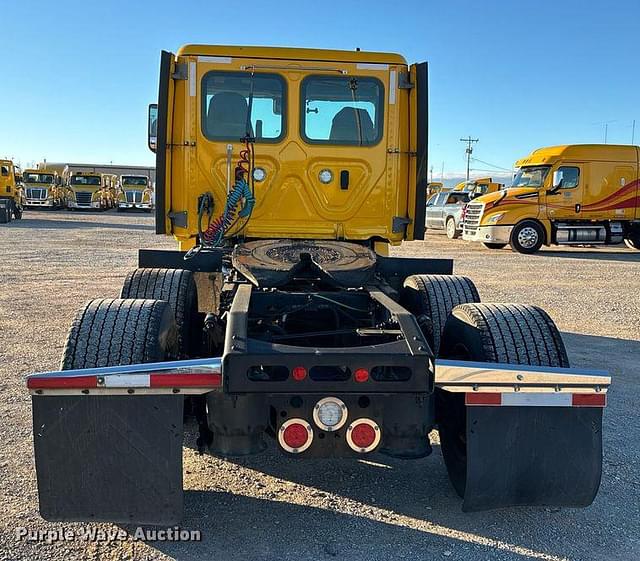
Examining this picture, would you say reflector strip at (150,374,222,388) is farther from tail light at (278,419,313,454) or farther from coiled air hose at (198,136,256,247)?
coiled air hose at (198,136,256,247)

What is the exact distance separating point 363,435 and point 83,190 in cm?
4237

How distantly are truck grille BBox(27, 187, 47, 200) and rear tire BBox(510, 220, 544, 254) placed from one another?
1239 inches

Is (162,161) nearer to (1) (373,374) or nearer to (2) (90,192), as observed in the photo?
(1) (373,374)

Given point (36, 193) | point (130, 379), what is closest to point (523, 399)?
point (130, 379)

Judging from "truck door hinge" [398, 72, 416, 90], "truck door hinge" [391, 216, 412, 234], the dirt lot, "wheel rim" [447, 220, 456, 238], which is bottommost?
the dirt lot

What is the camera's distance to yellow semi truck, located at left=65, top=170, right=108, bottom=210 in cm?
4191

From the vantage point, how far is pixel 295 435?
2895 mm

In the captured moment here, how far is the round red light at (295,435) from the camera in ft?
9.46

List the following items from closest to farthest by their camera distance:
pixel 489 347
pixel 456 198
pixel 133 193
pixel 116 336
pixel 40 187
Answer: pixel 116 336 → pixel 489 347 → pixel 456 198 → pixel 40 187 → pixel 133 193

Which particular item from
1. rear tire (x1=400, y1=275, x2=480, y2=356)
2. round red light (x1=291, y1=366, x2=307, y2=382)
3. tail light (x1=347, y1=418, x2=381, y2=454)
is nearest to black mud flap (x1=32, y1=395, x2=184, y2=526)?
round red light (x1=291, y1=366, x2=307, y2=382)

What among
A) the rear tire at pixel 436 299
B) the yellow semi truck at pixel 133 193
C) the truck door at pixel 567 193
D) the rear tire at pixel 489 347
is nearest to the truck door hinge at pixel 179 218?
the rear tire at pixel 436 299

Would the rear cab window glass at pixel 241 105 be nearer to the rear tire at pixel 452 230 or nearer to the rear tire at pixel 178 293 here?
the rear tire at pixel 178 293

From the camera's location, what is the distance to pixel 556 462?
3.03 metres

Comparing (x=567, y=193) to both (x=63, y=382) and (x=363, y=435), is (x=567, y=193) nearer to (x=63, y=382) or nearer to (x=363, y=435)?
(x=363, y=435)
